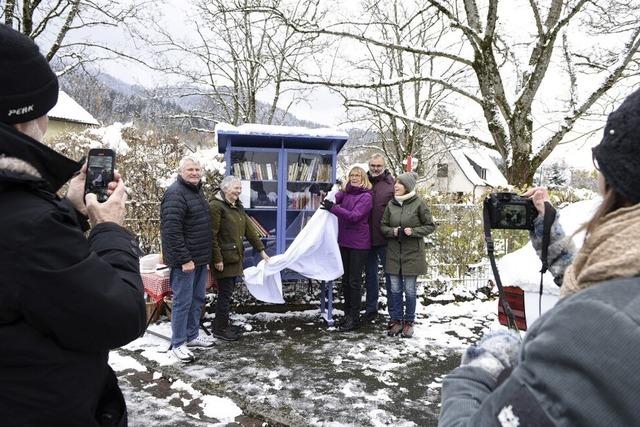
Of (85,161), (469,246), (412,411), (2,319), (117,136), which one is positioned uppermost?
(117,136)

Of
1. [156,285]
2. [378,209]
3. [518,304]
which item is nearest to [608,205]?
[518,304]

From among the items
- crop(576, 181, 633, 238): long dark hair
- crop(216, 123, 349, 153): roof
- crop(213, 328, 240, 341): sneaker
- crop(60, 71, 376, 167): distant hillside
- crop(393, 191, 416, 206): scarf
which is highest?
crop(60, 71, 376, 167): distant hillside

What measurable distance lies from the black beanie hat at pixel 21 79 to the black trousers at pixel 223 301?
15.0 feet

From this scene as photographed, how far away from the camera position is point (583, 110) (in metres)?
8.68

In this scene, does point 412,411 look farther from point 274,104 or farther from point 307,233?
point 274,104

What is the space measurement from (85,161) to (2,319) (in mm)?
751

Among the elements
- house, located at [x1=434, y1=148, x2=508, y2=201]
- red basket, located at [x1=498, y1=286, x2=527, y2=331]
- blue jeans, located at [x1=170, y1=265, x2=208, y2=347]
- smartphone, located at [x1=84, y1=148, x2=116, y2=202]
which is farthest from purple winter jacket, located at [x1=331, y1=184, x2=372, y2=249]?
house, located at [x1=434, y1=148, x2=508, y2=201]

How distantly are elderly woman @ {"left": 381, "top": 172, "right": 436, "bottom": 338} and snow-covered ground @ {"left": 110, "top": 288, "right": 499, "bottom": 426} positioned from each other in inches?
15.0

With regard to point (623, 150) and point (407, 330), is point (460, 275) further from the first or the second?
point (623, 150)

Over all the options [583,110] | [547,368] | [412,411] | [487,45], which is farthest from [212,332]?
[583,110]

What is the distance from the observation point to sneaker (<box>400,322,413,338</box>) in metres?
5.93

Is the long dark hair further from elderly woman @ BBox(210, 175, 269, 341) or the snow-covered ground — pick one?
elderly woman @ BBox(210, 175, 269, 341)

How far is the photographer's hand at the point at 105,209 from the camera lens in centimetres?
156

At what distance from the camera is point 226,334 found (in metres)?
5.68
